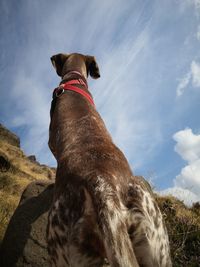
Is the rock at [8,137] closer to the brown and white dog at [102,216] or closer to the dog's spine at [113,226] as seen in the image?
the brown and white dog at [102,216]

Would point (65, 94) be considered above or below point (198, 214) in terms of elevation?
above

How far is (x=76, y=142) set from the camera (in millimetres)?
4285

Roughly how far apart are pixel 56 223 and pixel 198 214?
23.0ft

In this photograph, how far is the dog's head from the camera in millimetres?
8539

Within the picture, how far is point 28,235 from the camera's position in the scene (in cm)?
553

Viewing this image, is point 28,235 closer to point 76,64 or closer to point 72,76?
point 72,76

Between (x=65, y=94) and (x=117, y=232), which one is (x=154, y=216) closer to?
(x=117, y=232)

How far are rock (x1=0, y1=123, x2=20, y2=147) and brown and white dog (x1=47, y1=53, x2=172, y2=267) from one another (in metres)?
24.3

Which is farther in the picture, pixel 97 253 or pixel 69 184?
pixel 69 184

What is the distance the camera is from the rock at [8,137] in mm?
27406

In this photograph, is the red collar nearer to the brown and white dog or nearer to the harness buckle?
the harness buckle

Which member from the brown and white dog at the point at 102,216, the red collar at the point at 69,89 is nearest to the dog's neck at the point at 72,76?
the red collar at the point at 69,89

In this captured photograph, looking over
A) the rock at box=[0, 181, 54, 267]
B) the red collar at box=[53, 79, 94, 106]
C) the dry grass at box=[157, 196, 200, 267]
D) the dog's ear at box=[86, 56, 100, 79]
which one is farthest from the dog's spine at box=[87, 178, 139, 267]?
the dog's ear at box=[86, 56, 100, 79]

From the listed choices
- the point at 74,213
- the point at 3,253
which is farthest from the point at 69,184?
the point at 3,253
